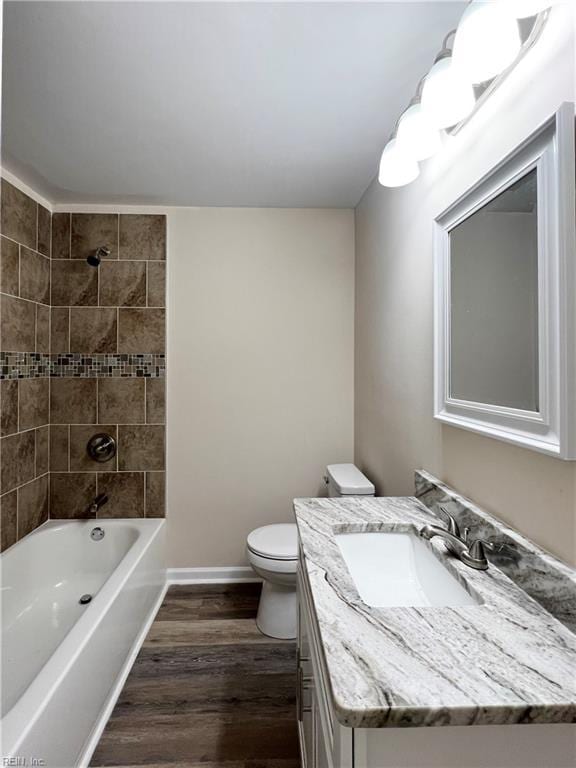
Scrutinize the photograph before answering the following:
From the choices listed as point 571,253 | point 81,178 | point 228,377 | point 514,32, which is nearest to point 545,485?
point 571,253

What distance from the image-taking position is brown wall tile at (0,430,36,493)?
2088mm

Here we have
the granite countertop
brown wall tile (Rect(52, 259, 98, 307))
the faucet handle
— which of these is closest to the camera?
the granite countertop

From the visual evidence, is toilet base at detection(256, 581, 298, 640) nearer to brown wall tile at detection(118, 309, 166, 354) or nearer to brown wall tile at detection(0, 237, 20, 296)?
brown wall tile at detection(118, 309, 166, 354)

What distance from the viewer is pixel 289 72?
1385 millimetres

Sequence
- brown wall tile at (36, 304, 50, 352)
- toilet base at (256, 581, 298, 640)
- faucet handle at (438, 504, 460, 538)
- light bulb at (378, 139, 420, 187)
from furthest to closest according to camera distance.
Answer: brown wall tile at (36, 304, 50, 352)
toilet base at (256, 581, 298, 640)
light bulb at (378, 139, 420, 187)
faucet handle at (438, 504, 460, 538)

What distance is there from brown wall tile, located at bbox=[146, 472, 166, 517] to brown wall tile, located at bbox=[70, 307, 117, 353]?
88 centimetres

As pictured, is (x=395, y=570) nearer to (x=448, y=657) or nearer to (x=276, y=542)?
(x=448, y=657)

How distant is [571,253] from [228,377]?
6.72 ft

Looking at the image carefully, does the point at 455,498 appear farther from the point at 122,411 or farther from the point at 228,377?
the point at 122,411

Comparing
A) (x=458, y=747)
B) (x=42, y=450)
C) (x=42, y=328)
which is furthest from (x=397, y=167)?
(x=42, y=450)

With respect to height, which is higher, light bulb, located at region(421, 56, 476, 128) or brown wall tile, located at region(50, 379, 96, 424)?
light bulb, located at region(421, 56, 476, 128)

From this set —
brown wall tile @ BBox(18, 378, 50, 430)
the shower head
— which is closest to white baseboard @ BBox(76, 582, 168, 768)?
brown wall tile @ BBox(18, 378, 50, 430)

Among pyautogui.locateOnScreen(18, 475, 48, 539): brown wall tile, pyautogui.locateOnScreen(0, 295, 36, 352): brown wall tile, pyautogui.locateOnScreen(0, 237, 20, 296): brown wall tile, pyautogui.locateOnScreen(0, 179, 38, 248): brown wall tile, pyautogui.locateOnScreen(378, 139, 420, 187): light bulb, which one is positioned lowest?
pyautogui.locateOnScreen(18, 475, 48, 539): brown wall tile

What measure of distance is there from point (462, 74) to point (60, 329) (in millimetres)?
2465
